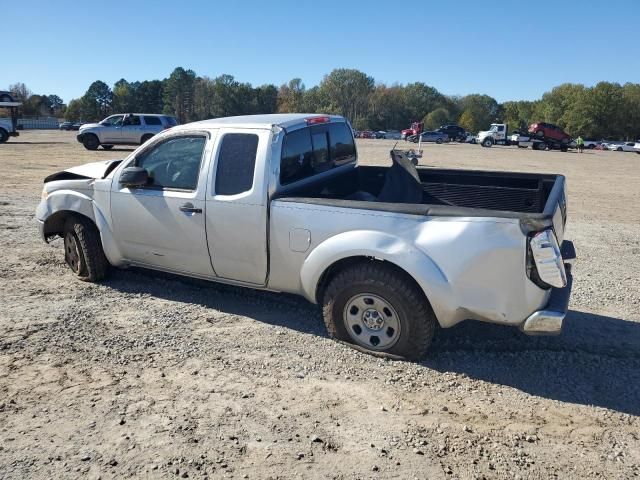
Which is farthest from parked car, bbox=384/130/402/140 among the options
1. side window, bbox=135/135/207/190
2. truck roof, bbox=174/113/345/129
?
side window, bbox=135/135/207/190

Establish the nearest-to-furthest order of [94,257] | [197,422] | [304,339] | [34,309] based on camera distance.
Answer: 1. [197,422]
2. [304,339]
3. [34,309]
4. [94,257]

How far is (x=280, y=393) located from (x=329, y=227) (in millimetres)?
1296

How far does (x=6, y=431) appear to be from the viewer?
3248 mm

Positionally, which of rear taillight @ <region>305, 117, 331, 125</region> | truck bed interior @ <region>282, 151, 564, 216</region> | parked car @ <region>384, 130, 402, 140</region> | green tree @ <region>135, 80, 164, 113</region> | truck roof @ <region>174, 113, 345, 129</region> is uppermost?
green tree @ <region>135, 80, 164, 113</region>

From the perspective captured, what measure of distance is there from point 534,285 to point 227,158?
2.72 meters

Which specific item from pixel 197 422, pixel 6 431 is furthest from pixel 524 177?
pixel 6 431

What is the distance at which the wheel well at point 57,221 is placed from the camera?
5.73m

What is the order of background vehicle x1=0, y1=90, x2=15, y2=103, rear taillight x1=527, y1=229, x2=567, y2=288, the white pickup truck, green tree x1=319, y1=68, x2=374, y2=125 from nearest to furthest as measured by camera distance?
rear taillight x1=527, y1=229, x2=567, y2=288 < the white pickup truck < background vehicle x1=0, y1=90, x2=15, y2=103 < green tree x1=319, y1=68, x2=374, y2=125

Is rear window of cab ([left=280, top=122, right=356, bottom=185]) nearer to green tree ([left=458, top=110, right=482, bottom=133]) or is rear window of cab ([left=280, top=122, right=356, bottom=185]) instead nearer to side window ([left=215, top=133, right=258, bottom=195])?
side window ([left=215, top=133, right=258, bottom=195])

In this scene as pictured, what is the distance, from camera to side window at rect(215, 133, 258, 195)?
180 inches

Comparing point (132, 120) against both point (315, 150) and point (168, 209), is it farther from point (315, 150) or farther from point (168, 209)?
point (315, 150)

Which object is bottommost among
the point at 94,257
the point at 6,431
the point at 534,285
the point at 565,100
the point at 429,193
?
the point at 6,431

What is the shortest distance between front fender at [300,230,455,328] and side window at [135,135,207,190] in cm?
147

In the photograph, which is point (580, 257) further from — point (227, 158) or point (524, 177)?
point (227, 158)
